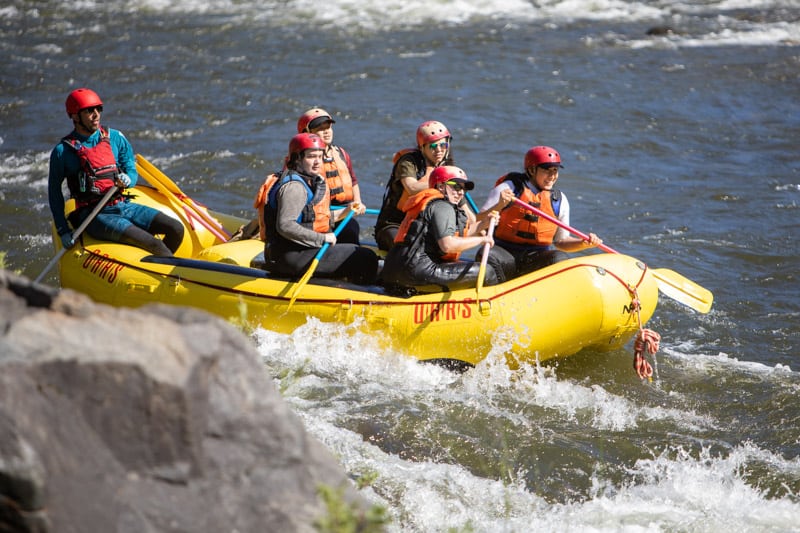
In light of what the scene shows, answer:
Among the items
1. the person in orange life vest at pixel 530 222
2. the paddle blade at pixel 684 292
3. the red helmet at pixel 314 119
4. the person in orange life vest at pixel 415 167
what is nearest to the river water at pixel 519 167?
the paddle blade at pixel 684 292

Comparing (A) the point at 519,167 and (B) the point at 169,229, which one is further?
(A) the point at 519,167

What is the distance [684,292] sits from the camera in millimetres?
6758

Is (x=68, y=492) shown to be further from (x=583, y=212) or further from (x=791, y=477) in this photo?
(x=583, y=212)

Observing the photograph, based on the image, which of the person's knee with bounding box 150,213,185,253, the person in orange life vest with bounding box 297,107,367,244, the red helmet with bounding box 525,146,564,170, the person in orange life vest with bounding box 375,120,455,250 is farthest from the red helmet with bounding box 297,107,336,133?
the red helmet with bounding box 525,146,564,170

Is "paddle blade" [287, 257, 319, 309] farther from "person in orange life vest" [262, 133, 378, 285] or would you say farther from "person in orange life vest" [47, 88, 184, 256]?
"person in orange life vest" [47, 88, 184, 256]

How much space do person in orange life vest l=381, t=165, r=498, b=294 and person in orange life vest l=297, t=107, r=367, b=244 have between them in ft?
3.30

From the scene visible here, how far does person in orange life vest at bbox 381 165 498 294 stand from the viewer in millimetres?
6109

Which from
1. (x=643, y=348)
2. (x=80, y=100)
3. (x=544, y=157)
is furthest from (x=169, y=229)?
(x=643, y=348)

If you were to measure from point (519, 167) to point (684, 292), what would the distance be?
5272 millimetres

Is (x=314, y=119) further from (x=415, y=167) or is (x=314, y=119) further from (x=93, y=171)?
(x=93, y=171)

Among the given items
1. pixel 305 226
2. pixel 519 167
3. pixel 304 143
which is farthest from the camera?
pixel 519 167

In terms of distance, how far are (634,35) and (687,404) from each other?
13.0 m

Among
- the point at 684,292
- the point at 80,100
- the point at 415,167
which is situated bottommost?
the point at 684,292

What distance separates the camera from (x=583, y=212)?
1047 centimetres
